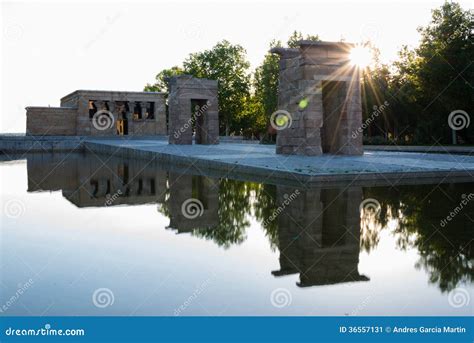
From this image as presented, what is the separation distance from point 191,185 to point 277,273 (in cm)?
743

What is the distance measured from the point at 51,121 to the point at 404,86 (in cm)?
3406

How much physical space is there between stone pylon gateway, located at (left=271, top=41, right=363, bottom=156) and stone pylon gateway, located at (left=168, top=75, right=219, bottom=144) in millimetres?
12526

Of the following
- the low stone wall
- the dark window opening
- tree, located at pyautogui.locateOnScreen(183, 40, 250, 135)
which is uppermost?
tree, located at pyautogui.locateOnScreen(183, 40, 250, 135)

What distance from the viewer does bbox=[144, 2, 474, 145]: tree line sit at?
111 feet

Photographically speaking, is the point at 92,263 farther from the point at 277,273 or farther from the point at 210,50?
the point at 210,50

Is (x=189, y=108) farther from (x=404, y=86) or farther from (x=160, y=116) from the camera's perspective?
(x=160, y=116)

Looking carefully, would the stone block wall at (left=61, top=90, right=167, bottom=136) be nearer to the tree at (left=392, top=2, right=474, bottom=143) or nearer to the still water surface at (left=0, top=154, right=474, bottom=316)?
the tree at (left=392, top=2, right=474, bottom=143)

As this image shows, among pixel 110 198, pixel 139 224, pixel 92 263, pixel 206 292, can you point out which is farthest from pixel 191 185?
pixel 206 292

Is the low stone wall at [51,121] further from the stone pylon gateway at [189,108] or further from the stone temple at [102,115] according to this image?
the stone pylon gateway at [189,108]

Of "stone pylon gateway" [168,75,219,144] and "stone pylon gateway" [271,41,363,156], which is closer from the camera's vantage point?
"stone pylon gateway" [271,41,363,156]

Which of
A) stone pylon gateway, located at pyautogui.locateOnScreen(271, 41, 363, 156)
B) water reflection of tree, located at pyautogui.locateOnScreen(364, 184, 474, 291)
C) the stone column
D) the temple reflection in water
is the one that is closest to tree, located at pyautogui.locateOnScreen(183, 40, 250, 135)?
the stone column

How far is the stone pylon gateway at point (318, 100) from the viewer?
63.0ft

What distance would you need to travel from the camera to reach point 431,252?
5520 millimetres

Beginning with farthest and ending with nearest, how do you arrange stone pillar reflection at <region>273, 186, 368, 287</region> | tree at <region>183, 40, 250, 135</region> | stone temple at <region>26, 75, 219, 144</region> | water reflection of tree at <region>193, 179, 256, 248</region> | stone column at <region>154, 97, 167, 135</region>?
tree at <region>183, 40, 250, 135</region>, stone column at <region>154, 97, 167, 135</region>, stone temple at <region>26, 75, 219, 144</region>, water reflection of tree at <region>193, 179, 256, 248</region>, stone pillar reflection at <region>273, 186, 368, 287</region>
